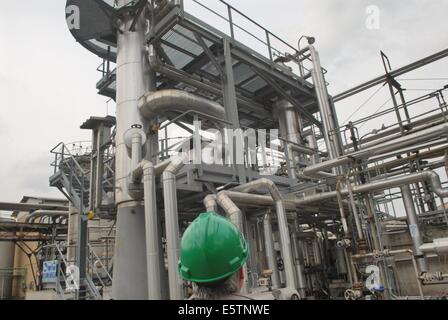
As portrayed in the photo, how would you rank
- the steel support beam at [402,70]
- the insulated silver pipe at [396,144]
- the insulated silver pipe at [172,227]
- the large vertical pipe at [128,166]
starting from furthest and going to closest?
the steel support beam at [402,70] → the large vertical pipe at [128,166] → the insulated silver pipe at [396,144] → the insulated silver pipe at [172,227]

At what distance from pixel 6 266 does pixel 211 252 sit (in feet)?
69.7

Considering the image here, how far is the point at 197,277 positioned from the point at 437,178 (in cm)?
820

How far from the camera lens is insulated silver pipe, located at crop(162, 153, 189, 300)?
22.0ft

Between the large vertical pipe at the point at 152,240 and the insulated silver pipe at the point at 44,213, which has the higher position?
the insulated silver pipe at the point at 44,213

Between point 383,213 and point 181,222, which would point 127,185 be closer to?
point 181,222

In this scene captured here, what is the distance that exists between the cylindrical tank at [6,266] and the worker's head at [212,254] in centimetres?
1899

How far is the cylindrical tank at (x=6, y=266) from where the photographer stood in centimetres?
1743

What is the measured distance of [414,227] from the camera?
27.7ft

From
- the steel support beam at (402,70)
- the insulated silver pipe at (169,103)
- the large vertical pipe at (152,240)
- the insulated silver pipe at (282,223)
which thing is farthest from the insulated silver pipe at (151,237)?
A: the steel support beam at (402,70)

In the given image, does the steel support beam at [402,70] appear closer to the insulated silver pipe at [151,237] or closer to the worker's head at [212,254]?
the insulated silver pipe at [151,237]

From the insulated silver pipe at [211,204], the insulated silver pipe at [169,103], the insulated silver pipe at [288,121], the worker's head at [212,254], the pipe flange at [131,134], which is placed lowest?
the worker's head at [212,254]

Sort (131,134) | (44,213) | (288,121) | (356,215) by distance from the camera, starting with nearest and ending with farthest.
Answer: (356,215) < (131,134) < (288,121) < (44,213)

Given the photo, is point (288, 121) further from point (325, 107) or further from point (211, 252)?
point (211, 252)

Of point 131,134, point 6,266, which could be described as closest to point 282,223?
point 131,134
